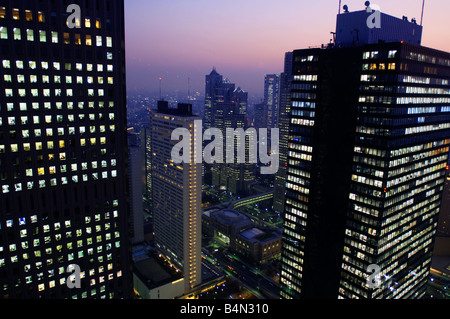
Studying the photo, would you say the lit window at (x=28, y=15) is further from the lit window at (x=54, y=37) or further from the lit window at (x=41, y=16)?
the lit window at (x=54, y=37)

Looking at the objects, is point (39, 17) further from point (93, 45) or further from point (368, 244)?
point (368, 244)

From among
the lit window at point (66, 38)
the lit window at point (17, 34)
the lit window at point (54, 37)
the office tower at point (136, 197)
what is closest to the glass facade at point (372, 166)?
the lit window at point (66, 38)

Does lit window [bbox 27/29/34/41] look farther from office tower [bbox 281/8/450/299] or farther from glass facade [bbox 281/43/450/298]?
glass facade [bbox 281/43/450/298]

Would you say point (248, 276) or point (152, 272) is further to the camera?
point (248, 276)

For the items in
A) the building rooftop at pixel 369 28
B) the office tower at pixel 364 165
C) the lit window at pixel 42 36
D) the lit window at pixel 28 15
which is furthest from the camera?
the building rooftop at pixel 369 28

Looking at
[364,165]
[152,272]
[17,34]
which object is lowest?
[152,272]

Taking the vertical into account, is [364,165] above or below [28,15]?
below

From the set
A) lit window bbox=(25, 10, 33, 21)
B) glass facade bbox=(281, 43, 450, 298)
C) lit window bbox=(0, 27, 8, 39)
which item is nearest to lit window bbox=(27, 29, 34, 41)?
lit window bbox=(25, 10, 33, 21)

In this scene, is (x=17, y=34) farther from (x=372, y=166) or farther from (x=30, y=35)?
(x=372, y=166)

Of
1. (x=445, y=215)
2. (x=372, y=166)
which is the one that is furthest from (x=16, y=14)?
(x=445, y=215)
